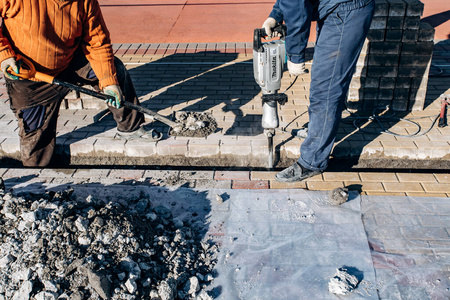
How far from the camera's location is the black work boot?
3533 millimetres

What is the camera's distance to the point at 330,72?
319 cm

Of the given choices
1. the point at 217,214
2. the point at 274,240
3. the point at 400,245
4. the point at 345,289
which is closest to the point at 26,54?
the point at 217,214

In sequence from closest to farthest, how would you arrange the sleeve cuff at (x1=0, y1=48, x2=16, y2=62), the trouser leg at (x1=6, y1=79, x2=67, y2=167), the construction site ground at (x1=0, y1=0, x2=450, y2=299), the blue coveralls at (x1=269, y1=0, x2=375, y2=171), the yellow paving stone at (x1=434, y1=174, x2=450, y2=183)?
the construction site ground at (x1=0, y1=0, x2=450, y2=299) < the blue coveralls at (x1=269, y1=0, x2=375, y2=171) < the sleeve cuff at (x1=0, y1=48, x2=16, y2=62) < the yellow paving stone at (x1=434, y1=174, x2=450, y2=183) < the trouser leg at (x1=6, y1=79, x2=67, y2=167)

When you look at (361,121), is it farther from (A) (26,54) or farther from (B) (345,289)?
(A) (26,54)

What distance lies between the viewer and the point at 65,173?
372 centimetres

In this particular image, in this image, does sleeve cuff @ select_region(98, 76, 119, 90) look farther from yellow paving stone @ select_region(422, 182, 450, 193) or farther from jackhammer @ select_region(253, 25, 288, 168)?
yellow paving stone @ select_region(422, 182, 450, 193)

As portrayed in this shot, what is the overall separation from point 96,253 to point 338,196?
5.97ft

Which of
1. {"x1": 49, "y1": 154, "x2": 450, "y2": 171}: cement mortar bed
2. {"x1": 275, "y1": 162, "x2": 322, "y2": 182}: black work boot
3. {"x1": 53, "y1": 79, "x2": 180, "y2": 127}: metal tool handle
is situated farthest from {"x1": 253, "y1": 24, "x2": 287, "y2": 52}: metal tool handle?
{"x1": 53, "y1": 79, "x2": 180, "y2": 127}: metal tool handle

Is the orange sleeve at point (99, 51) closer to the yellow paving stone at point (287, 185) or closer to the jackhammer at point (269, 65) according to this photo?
the jackhammer at point (269, 65)

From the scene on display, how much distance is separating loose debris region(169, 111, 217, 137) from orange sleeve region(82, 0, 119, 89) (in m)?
0.81

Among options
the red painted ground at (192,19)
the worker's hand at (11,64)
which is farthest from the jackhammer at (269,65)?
the red painted ground at (192,19)

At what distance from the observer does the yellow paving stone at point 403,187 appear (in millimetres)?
3379

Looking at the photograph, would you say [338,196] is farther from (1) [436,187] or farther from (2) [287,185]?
(1) [436,187]

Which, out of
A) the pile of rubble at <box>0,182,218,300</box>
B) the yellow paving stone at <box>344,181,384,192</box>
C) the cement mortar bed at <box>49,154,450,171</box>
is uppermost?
the pile of rubble at <box>0,182,218,300</box>
